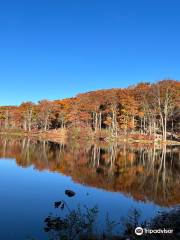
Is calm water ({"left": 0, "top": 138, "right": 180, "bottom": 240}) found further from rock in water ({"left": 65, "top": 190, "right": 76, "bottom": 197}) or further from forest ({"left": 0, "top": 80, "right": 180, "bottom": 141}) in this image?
forest ({"left": 0, "top": 80, "right": 180, "bottom": 141})

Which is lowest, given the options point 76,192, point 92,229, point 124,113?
point 76,192

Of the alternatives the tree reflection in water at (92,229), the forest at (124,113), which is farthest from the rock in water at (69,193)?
the forest at (124,113)

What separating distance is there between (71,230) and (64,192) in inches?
372

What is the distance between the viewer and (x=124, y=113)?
8325cm

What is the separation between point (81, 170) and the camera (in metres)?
29.4

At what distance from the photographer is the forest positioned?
76.8 meters

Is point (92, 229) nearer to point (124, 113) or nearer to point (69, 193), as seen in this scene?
point (69, 193)

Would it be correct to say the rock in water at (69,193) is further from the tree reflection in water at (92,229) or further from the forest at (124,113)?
the forest at (124,113)

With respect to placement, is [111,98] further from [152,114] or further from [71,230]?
[71,230]

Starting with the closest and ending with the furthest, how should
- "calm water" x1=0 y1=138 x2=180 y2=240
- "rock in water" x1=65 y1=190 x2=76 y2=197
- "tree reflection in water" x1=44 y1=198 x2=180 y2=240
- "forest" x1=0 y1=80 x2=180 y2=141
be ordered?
"tree reflection in water" x1=44 y1=198 x2=180 y2=240, "calm water" x1=0 y1=138 x2=180 y2=240, "rock in water" x1=65 y1=190 x2=76 y2=197, "forest" x1=0 y1=80 x2=180 y2=141

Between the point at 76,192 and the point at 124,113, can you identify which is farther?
the point at 124,113

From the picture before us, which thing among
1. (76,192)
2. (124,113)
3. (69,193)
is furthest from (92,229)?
(124,113)

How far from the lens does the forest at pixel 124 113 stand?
76.8 metres

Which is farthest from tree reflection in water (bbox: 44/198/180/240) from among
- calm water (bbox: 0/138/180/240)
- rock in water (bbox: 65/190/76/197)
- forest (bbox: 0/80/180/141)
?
forest (bbox: 0/80/180/141)
